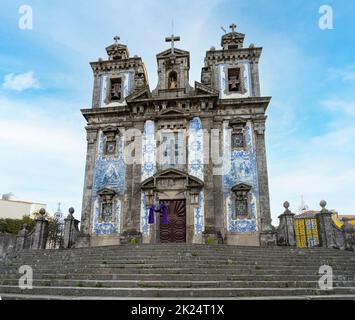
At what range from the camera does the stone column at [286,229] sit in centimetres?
1538

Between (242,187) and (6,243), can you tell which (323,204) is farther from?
(6,243)

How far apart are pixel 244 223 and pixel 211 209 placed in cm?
195

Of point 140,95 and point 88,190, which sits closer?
point 88,190

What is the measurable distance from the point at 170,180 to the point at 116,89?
8190 millimetres

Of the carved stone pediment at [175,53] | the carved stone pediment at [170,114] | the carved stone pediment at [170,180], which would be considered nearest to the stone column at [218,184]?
the carved stone pediment at [170,180]

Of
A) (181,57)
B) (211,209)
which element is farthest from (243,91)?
(211,209)

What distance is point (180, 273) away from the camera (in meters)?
8.50

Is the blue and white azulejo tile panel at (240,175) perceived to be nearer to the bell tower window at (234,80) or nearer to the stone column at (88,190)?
the bell tower window at (234,80)

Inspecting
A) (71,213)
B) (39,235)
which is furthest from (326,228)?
Answer: (39,235)

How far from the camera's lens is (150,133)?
18203 millimetres

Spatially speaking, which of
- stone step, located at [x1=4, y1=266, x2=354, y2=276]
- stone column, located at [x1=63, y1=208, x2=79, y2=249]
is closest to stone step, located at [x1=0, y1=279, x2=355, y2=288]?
stone step, located at [x1=4, y1=266, x2=354, y2=276]

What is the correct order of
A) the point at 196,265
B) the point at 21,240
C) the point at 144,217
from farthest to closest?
the point at 144,217
the point at 21,240
the point at 196,265

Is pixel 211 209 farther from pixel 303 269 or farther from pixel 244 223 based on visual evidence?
pixel 303 269

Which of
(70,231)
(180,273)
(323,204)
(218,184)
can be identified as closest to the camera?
(180,273)
